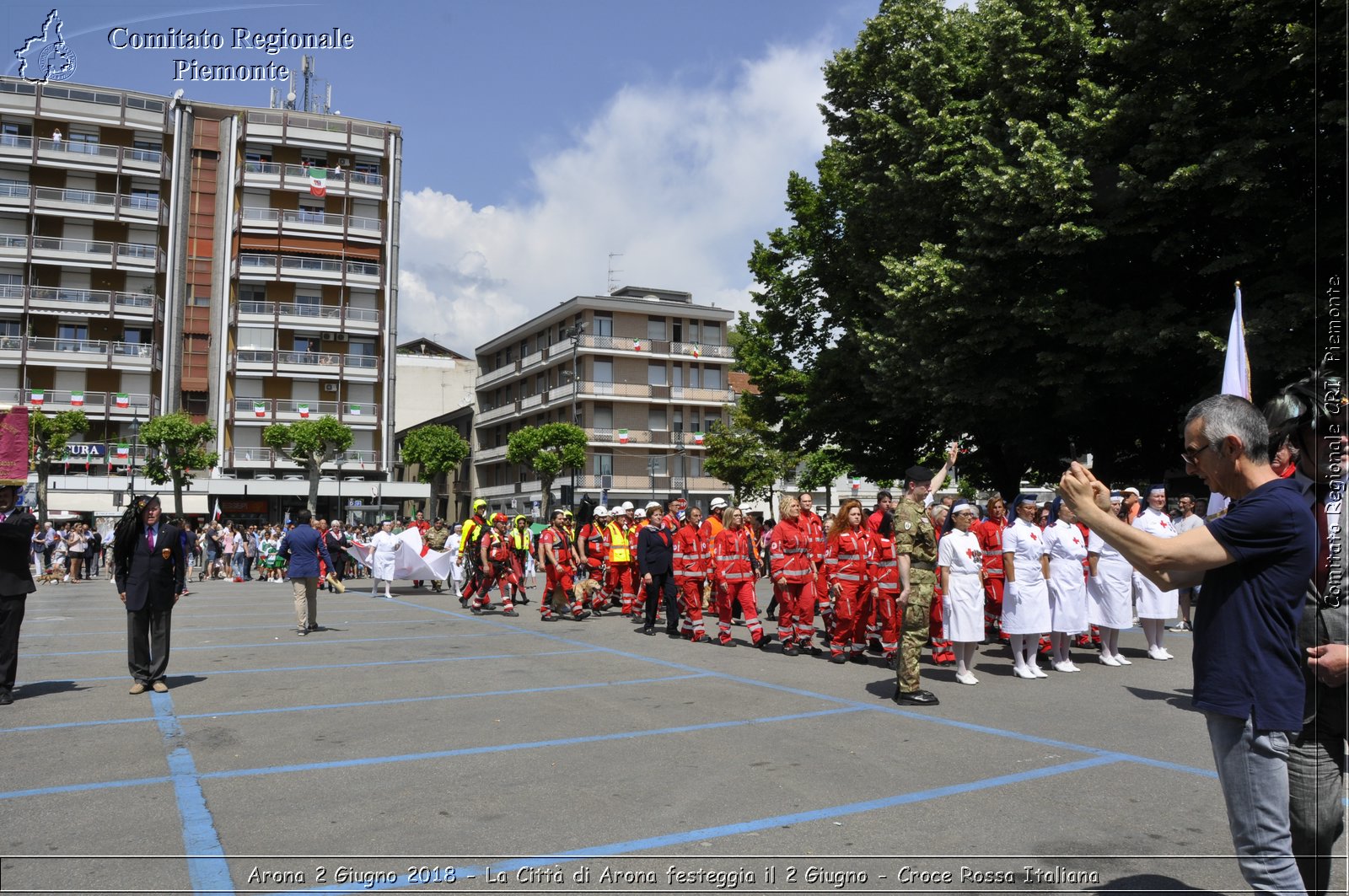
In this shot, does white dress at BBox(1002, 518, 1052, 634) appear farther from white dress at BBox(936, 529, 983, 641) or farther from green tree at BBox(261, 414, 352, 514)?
green tree at BBox(261, 414, 352, 514)

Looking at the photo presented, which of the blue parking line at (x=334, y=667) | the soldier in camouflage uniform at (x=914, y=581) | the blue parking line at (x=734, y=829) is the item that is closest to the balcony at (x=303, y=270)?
the blue parking line at (x=334, y=667)

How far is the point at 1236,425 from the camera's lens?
3.51m

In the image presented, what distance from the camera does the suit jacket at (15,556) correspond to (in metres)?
9.51

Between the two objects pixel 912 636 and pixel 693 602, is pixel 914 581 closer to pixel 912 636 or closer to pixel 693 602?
pixel 912 636

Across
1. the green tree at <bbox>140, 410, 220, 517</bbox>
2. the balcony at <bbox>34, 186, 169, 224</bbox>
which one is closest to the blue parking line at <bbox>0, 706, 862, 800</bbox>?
the green tree at <bbox>140, 410, 220, 517</bbox>

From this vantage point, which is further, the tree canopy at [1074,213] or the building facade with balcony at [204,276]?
the building facade with balcony at [204,276]

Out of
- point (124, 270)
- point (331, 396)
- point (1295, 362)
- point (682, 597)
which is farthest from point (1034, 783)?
point (124, 270)

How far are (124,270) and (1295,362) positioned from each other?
2358 inches

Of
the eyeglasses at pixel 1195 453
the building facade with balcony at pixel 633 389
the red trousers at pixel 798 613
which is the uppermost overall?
the building facade with balcony at pixel 633 389

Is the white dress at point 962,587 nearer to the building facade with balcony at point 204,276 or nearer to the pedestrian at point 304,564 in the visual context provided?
the pedestrian at point 304,564

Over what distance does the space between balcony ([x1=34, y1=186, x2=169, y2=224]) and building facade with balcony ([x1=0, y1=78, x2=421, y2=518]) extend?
0.36 ft

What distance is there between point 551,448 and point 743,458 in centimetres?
1580

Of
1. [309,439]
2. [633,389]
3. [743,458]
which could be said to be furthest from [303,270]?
[743,458]

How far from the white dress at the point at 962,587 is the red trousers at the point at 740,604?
3538 millimetres
